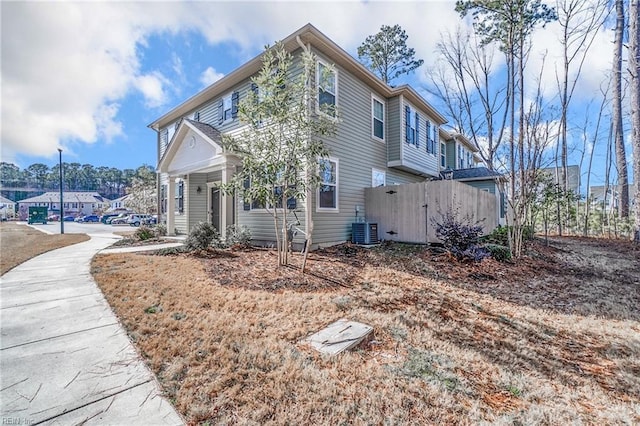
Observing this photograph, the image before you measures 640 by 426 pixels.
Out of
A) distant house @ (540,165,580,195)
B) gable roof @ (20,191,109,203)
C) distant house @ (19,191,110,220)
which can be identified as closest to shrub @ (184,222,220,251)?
distant house @ (540,165,580,195)

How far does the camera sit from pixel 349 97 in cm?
980

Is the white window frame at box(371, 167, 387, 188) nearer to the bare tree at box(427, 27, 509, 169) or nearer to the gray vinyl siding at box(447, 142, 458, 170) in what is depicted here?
the bare tree at box(427, 27, 509, 169)

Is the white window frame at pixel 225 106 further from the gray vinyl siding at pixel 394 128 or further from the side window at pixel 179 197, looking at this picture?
the gray vinyl siding at pixel 394 128

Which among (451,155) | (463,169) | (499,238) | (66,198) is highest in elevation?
(451,155)

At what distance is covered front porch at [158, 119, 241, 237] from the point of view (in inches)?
373

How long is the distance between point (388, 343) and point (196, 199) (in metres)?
11.1

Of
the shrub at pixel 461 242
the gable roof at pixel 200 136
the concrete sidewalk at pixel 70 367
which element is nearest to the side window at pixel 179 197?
the gable roof at pixel 200 136

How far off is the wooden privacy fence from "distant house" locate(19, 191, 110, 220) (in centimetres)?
6708

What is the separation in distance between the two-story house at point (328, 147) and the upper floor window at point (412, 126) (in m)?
0.04

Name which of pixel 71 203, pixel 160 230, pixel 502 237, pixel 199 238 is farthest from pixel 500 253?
pixel 71 203

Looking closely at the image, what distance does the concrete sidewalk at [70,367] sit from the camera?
1930 mm

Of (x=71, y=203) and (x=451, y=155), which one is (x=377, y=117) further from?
(x=71, y=203)

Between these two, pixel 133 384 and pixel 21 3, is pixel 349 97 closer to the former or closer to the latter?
pixel 21 3

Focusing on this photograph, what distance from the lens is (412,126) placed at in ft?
41.8
